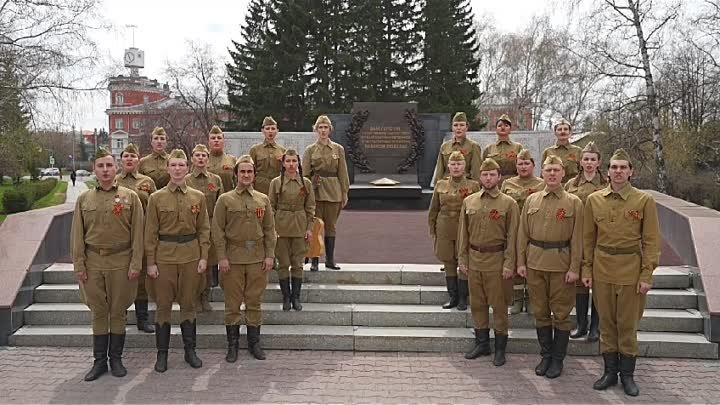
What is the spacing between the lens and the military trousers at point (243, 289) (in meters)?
5.25

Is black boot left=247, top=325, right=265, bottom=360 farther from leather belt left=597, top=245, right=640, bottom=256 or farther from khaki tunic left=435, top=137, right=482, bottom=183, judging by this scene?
leather belt left=597, top=245, right=640, bottom=256

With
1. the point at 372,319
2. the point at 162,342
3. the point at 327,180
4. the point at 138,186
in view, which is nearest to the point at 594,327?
the point at 372,319

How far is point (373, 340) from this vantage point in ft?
18.5

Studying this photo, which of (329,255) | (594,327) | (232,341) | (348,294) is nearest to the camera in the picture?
(232,341)

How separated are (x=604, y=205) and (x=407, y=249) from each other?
395 cm

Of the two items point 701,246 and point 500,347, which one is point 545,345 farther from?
point 701,246

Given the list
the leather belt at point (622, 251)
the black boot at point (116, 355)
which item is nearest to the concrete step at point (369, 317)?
the black boot at point (116, 355)

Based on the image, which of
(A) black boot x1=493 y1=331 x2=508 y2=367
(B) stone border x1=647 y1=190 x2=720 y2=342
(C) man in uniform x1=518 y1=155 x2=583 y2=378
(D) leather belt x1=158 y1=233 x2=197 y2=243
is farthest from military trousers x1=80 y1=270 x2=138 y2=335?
(B) stone border x1=647 y1=190 x2=720 y2=342

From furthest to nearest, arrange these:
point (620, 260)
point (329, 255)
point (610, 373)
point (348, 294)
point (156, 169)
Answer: point (329, 255) → point (156, 169) → point (348, 294) → point (610, 373) → point (620, 260)

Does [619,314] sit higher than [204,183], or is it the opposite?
[204,183]

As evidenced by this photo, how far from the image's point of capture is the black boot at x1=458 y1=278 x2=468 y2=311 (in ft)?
19.8

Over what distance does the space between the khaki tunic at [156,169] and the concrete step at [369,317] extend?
150cm

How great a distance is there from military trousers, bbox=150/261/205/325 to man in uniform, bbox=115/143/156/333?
2.38ft

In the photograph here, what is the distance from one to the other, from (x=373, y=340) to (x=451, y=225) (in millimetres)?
1441
